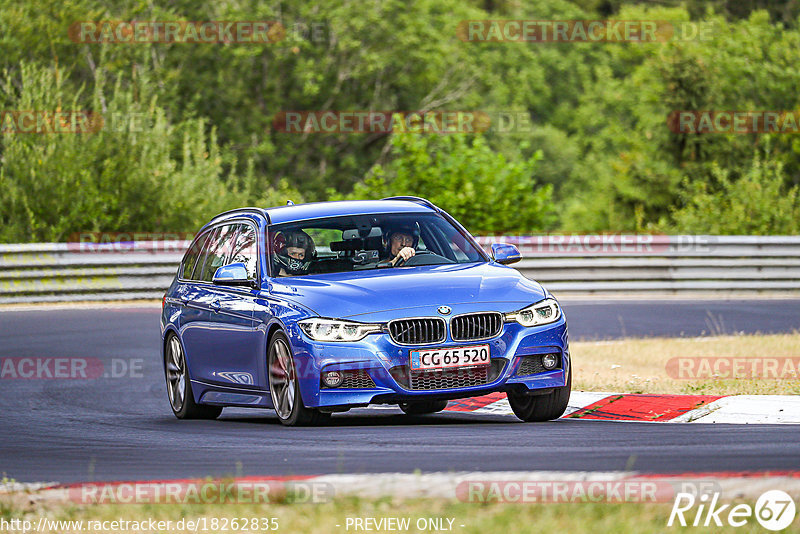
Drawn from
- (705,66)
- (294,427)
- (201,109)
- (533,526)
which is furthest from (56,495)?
(201,109)

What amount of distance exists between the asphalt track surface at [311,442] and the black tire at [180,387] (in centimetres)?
16

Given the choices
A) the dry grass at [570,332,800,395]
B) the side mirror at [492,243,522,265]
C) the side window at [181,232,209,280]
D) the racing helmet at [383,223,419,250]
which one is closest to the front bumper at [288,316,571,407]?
the side mirror at [492,243,522,265]

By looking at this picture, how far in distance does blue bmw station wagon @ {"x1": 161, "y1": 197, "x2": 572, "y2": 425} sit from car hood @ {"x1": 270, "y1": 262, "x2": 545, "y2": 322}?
0.01 metres

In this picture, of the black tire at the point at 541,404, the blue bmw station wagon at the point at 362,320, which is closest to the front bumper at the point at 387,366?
the blue bmw station wagon at the point at 362,320

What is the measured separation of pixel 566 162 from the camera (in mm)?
69312

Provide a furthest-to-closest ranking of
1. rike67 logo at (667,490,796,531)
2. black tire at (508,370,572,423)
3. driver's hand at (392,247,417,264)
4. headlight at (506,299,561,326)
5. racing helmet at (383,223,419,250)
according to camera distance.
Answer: racing helmet at (383,223,419,250), driver's hand at (392,247,417,264), black tire at (508,370,572,423), headlight at (506,299,561,326), rike67 logo at (667,490,796,531)

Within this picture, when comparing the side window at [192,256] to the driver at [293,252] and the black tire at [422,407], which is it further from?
→ the black tire at [422,407]

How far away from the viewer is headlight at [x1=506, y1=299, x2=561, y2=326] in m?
9.66

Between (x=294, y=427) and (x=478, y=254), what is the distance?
2106 millimetres

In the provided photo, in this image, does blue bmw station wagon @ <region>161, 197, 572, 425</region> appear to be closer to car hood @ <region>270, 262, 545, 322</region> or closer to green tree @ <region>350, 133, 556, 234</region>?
car hood @ <region>270, 262, 545, 322</region>

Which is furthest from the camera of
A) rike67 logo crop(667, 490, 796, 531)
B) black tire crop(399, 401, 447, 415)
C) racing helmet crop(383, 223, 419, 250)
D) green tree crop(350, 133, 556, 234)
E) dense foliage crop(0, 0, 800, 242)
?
green tree crop(350, 133, 556, 234)

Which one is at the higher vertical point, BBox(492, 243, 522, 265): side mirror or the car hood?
the car hood

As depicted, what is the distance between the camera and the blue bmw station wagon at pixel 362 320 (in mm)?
9391

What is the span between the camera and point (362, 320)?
30.7 ft
